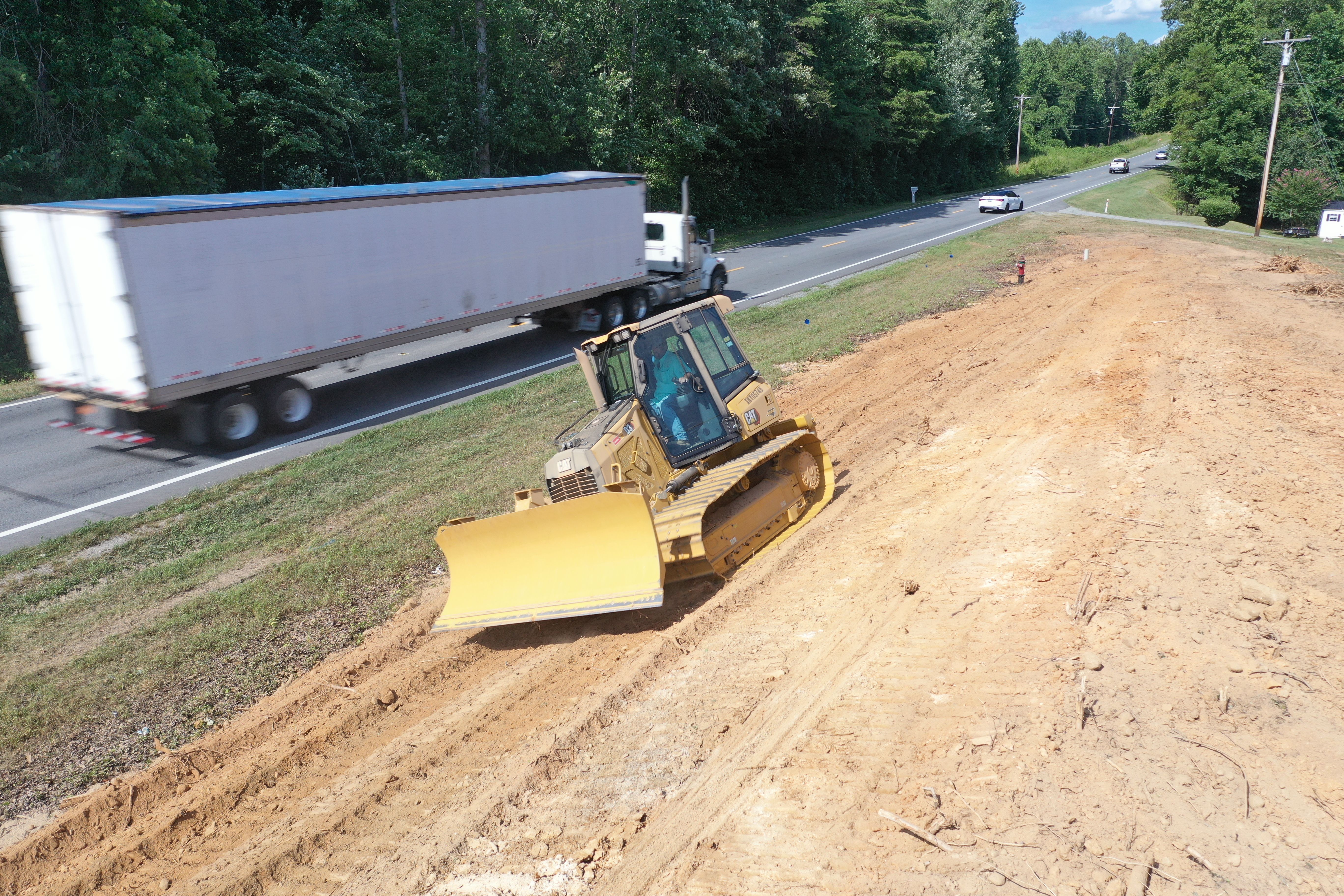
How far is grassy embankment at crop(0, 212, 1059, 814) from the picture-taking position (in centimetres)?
765

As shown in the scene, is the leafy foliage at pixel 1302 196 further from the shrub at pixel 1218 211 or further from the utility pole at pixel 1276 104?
the utility pole at pixel 1276 104

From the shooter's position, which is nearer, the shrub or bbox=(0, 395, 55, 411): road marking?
bbox=(0, 395, 55, 411): road marking

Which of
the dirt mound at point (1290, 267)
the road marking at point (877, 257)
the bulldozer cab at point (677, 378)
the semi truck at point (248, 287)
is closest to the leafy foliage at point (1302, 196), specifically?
the road marking at point (877, 257)

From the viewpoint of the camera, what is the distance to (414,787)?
6.54 meters

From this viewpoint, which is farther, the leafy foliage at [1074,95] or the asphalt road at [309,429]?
the leafy foliage at [1074,95]

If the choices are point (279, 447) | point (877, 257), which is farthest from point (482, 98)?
point (279, 447)

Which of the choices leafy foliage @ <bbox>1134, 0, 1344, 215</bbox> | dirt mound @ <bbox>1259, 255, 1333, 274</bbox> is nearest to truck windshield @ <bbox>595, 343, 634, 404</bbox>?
dirt mound @ <bbox>1259, 255, 1333, 274</bbox>

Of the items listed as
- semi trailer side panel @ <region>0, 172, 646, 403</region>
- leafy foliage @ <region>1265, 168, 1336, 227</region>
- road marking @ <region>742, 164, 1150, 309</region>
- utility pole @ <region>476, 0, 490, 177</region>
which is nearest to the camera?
semi trailer side panel @ <region>0, 172, 646, 403</region>

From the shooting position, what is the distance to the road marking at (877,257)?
2638 cm

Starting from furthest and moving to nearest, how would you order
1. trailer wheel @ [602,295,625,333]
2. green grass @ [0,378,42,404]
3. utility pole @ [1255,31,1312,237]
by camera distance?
utility pole @ [1255,31,1312,237] → trailer wheel @ [602,295,625,333] → green grass @ [0,378,42,404]

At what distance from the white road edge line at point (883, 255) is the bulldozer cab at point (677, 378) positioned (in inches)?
326

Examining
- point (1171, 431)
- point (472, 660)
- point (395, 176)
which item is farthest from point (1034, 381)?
point (395, 176)

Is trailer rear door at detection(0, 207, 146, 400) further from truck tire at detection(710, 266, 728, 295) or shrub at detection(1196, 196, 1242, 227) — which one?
shrub at detection(1196, 196, 1242, 227)

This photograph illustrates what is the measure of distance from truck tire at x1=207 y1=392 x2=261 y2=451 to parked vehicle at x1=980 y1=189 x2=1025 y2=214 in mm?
42735
